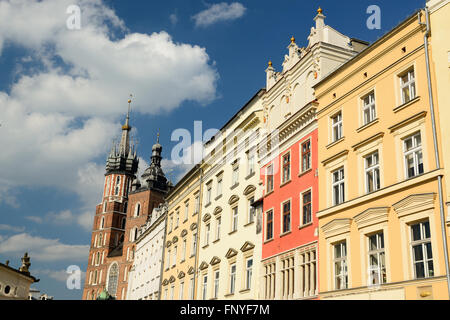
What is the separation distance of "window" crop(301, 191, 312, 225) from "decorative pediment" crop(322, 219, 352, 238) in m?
1.78

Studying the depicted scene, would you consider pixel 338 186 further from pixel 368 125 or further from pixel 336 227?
pixel 368 125

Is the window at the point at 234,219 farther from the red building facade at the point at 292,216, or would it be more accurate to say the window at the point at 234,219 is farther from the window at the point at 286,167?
the window at the point at 286,167

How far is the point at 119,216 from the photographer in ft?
423

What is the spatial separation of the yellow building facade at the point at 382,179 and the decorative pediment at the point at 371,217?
0.04m

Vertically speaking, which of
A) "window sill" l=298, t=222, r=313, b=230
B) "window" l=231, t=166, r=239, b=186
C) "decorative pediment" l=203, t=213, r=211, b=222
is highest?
"window" l=231, t=166, r=239, b=186

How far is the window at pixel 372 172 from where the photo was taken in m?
21.1

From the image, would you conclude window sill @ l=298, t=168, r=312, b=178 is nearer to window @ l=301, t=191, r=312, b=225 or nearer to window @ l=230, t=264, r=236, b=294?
window @ l=301, t=191, r=312, b=225

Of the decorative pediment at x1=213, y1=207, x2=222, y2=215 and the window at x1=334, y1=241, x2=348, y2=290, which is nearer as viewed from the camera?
the window at x1=334, y1=241, x2=348, y2=290

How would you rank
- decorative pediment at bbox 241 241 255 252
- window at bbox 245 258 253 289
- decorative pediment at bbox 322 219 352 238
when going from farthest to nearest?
decorative pediment at bbox 241 241 255 252 → window at bbox 245 258 253 289 → decorative pediment at bbox 322 219 352 238

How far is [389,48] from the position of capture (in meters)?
21.4

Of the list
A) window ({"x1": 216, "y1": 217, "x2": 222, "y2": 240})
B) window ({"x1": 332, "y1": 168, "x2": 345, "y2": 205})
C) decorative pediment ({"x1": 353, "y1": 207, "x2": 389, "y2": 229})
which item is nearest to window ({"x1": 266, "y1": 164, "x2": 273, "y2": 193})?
window ({"x1": 332, "y1": 168, "x2": 345, "y2": 205})

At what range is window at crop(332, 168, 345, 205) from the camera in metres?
23.1

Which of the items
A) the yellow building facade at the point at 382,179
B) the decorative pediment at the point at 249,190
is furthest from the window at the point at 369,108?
the decorative pediment at the point at 249,190
